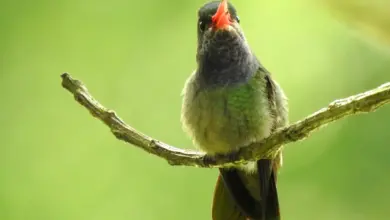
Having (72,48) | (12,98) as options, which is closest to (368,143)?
(72,48)

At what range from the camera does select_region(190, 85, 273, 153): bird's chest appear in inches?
80.0

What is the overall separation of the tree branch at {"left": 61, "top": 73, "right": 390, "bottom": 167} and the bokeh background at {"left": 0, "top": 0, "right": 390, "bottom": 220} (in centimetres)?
123

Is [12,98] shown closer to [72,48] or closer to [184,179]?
[72,48]

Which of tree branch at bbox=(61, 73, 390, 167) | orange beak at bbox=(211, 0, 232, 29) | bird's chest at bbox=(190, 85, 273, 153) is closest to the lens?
tree branch at bbox=(61, 73, 390, 167)

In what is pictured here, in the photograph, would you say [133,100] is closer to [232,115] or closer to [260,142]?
[232,115]

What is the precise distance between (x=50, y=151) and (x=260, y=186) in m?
1.66

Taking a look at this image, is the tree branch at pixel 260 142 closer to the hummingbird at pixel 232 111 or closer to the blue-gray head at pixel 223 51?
the hummingbird at pixel 232 111

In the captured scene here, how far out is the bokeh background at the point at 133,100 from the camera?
3.24 meters

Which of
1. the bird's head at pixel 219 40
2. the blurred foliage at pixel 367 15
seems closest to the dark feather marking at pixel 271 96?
the bird's head at pixel 219 40

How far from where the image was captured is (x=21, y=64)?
134 inches

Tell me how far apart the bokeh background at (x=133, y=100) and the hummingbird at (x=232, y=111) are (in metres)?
1.12

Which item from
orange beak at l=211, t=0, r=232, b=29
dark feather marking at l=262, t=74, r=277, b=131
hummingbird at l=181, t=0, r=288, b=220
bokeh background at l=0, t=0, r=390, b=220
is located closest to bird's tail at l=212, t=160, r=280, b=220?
hummingbird at l=181, t=0, r=288, b=220

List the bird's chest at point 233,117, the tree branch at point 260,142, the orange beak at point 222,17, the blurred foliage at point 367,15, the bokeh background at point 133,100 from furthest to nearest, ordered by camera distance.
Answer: the bokeh background at point 133,100 < the blurred foliage at point 367,15 < the bird's chest at point 233,117 < the orange beak at point 222,17 < the tree branch at point 260,142

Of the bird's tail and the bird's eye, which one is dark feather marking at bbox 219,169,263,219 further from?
the bird's eye
